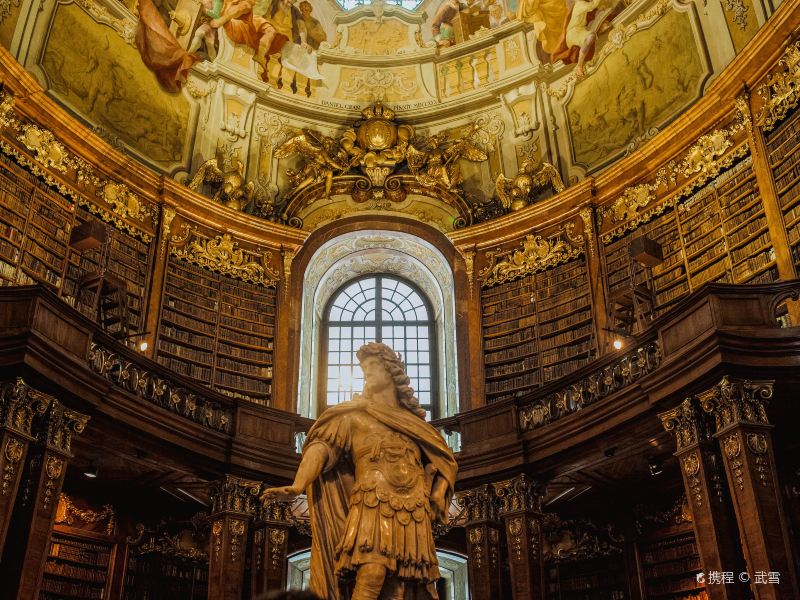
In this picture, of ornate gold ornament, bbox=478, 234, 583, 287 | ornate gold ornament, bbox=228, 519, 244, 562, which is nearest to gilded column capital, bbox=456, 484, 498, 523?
ornate gold ornament, bbox=228, 519, 244, 562

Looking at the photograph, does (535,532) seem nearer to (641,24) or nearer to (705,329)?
(705,329)

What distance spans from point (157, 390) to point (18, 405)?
190 centimetres

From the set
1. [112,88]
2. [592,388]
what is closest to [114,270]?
[112,88]

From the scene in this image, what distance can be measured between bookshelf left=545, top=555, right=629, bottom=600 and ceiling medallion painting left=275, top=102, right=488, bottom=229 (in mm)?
5194

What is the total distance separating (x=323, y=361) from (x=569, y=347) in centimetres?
379

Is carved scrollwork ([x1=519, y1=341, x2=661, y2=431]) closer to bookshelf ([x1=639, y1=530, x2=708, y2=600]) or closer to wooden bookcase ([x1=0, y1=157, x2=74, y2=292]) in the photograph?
bookshelf ([x1=639, y1=530, x2=708, y2=600])

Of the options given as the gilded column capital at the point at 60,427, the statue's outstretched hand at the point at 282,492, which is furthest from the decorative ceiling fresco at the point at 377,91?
the statue's outstretched hand at the point at 282,492

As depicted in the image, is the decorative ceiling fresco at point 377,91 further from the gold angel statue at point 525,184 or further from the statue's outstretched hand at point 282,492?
the statue's outstretched hand at point 282,492

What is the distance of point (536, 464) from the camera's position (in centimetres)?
937

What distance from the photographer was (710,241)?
9.70m

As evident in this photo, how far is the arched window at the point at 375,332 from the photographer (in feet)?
41.6

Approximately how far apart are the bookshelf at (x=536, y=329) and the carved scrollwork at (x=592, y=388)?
1251mm

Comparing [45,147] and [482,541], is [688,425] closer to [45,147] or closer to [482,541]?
[482,541]

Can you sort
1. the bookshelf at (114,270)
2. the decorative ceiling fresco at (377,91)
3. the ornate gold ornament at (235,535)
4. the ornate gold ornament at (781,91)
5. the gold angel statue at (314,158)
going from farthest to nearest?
the gold angel statue at (314,158)
the decorative ceiling fresco at (377,91)
the bookshelf at (114,270)
the ornate gold ornament at (235,535)
the ornate gold ornament at (781,91)
